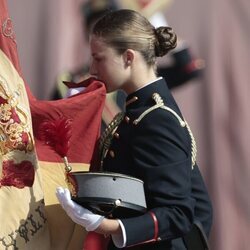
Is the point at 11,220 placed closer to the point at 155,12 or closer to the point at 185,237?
the point at 185,237

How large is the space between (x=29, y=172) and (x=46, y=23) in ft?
5.18

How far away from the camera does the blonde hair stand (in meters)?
1.97

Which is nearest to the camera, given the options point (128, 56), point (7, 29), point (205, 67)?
point (128, 56)

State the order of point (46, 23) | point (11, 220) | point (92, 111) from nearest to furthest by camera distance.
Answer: point (11, 220) → point (92, 111) → point (46, 23)

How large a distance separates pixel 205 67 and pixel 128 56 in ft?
5.34

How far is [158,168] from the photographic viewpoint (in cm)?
185

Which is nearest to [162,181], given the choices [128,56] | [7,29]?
[128,56]

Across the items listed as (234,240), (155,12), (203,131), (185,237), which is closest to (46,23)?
(155,12)

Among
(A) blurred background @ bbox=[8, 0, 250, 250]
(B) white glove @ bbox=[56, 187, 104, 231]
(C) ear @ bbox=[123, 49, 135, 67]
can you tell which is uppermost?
(C) ear @ bbox=[123, 49, 135, 67]

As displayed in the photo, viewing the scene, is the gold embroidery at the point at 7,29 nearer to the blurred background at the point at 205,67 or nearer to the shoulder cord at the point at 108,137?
the shoulder cord at the point at 108,137

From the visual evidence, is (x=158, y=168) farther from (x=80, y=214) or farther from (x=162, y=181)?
(x=80, y=214)

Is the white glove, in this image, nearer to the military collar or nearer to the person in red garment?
the person in red garment

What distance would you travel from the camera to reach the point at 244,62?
358cm

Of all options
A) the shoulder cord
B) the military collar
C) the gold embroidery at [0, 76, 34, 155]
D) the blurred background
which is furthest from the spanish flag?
the blurred background
